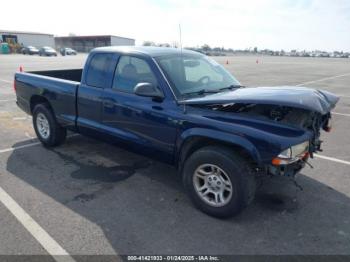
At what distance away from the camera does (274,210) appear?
12.2 feet

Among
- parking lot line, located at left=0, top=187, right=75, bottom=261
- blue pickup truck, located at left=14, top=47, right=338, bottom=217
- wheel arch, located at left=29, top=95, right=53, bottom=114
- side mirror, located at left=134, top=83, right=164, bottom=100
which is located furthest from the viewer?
wheel arch, located at left=29, top=95, right=53, bottom=114

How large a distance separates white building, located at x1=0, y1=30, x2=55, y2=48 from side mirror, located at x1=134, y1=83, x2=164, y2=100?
247ft

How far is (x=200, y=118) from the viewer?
138 inches

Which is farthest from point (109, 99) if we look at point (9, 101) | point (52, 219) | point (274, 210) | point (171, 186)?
point (9, 101)

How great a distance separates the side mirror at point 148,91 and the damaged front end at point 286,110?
1.49ft

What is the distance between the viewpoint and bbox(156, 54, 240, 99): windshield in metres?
3.95

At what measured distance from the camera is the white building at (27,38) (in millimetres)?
69800

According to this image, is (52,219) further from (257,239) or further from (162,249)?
(257,239)

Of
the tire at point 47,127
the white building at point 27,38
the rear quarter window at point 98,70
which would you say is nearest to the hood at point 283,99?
the rear quarter window at point 98,70

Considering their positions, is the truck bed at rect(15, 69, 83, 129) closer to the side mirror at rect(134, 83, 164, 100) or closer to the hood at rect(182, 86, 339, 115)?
the side mirror at rect(134, 83, 164, 100)

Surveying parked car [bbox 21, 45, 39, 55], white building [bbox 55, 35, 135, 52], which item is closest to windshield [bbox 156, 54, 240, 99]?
parked car [bbox 21, 45, 39, 55]

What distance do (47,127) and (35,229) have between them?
2821 millimetres

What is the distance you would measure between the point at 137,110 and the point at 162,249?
180cm

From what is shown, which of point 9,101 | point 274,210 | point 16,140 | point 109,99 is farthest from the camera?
point 9,101
